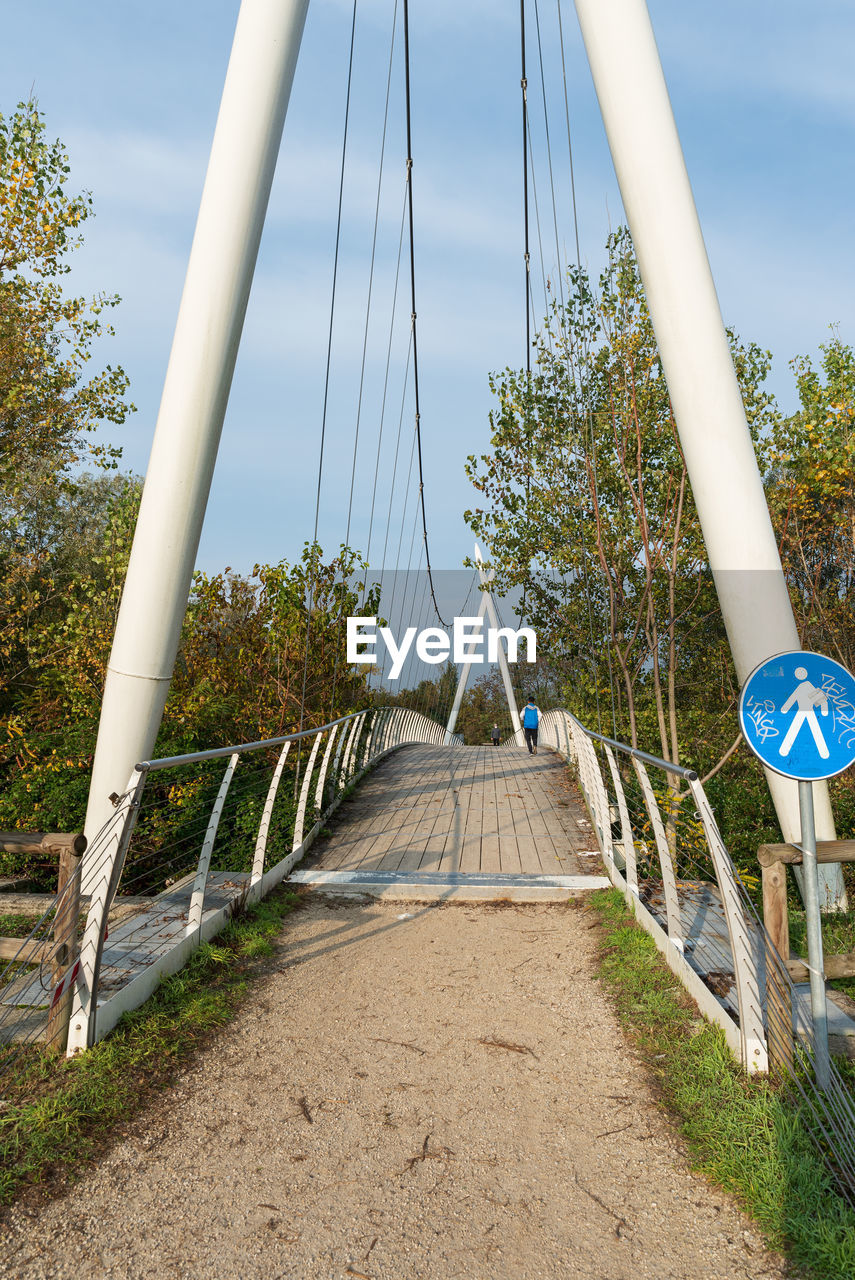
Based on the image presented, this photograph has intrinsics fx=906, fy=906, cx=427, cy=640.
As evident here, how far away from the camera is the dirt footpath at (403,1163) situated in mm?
2357

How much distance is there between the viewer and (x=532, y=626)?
1548 centimetres

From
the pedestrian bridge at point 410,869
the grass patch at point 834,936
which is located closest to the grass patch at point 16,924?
the pedestrian bridge at point 410,869

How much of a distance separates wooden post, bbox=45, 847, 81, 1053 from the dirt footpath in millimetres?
498

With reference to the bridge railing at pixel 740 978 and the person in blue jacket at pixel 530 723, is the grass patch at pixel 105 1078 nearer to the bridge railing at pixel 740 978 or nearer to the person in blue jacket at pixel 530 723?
the bridge railing at pixel 740 978

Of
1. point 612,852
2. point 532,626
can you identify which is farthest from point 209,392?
point 532,626

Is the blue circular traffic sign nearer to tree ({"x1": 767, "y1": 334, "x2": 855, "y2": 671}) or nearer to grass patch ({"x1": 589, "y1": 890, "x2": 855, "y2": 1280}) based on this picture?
grass patch ({"x1": 589, "y1": 890, "x2": 855, "y2": 1280})

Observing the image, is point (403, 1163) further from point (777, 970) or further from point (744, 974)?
point (777, 970)

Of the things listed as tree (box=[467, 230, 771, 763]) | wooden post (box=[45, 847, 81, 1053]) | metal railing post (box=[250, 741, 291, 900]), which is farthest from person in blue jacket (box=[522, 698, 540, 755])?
wooden post (box=[45, 847, 81, 1053])

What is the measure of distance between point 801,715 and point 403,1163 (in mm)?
1975

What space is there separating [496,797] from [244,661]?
3588 mm

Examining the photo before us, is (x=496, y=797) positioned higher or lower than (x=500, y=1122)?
higher

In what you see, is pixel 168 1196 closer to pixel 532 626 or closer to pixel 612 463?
pixel 612 463

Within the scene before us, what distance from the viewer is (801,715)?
3164mm

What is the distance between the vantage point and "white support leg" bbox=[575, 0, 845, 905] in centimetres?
599
